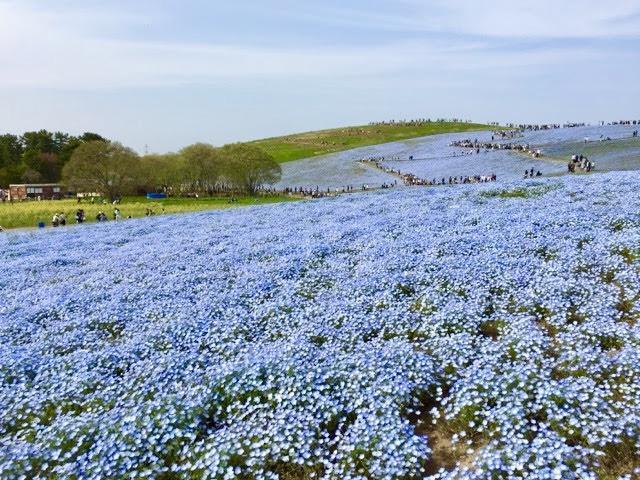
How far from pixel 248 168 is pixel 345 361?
198ft

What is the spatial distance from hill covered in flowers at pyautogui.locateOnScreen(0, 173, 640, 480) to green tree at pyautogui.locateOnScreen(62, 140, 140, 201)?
170ft

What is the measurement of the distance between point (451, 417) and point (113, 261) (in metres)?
14.2

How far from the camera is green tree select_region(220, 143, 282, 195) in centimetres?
6644

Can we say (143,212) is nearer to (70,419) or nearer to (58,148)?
(70,419)

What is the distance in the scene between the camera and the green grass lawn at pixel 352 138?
115 m

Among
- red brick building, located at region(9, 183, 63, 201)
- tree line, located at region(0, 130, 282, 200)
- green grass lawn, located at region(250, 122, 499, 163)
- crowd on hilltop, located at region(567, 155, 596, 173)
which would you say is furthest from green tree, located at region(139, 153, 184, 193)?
crowd on hilltop, located at region(567, 155, 596, 173)

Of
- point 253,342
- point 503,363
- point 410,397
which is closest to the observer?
point 410,397

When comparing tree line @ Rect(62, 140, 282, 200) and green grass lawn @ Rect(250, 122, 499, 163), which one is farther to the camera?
green grass lawn @ Rect(250, 122, 499, 163)

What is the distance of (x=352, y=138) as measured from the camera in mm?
131250

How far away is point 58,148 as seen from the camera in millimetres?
121000

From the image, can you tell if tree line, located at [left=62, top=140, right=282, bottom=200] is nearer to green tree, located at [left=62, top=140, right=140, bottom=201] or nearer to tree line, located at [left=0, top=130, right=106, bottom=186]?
green tree, located at [left=62, top=140, right=140, bottom=201]

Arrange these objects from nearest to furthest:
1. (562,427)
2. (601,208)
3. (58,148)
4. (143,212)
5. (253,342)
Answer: (562,427), (253,342), (601,208), (143,212), (58,148)

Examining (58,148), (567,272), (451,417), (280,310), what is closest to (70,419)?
(280,310)

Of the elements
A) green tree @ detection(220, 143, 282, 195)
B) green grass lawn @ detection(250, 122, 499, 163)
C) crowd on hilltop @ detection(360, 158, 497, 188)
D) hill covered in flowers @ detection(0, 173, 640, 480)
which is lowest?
hill covered in flowers @ detection(0, 173, 640, 480)
